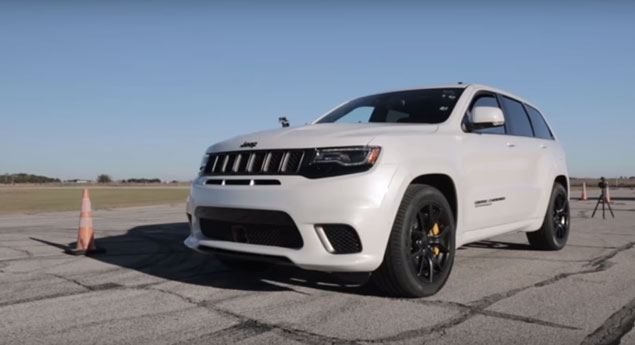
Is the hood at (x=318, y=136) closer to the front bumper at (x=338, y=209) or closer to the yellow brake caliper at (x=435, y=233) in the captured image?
the front bumper at (x=338, y=209)

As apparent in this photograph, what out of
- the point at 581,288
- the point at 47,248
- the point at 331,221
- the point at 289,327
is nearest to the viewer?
the point at 289,327

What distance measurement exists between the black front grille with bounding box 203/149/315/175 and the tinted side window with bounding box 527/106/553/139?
3.91 metres

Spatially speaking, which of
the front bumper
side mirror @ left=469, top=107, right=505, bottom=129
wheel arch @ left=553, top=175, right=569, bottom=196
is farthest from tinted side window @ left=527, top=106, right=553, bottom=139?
the front bumper

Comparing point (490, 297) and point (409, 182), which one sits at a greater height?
point (409, 182)

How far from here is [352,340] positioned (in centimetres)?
319

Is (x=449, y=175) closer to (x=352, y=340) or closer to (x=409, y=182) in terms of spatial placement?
(x=409, y=182)

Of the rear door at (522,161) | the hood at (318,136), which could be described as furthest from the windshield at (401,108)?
the rear door at (522,161)

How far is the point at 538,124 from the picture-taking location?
709 cm

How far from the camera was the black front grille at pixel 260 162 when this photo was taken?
409cm

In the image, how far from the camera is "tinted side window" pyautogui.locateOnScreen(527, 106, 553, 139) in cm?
693

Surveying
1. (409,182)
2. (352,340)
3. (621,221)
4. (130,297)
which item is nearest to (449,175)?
(409,182)

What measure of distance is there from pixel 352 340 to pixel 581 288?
7.80 feet

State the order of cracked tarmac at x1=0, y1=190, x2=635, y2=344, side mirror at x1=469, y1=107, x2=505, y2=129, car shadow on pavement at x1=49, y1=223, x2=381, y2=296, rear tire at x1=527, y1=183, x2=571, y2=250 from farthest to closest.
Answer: rear tire at x1=527, y1=183, x2=571, y2=250 → side mirror at x1=469, y1=107, x2=505, y2=129 → car shadow on pavement at x1=49, y1=223, x2=381, y2=296 → cracked tarmac at x1=0, y1=190, x2=635, y2=344

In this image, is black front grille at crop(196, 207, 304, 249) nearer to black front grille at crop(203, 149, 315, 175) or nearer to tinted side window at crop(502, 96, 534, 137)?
black front grille at crop(203, 149, 315, 175)
